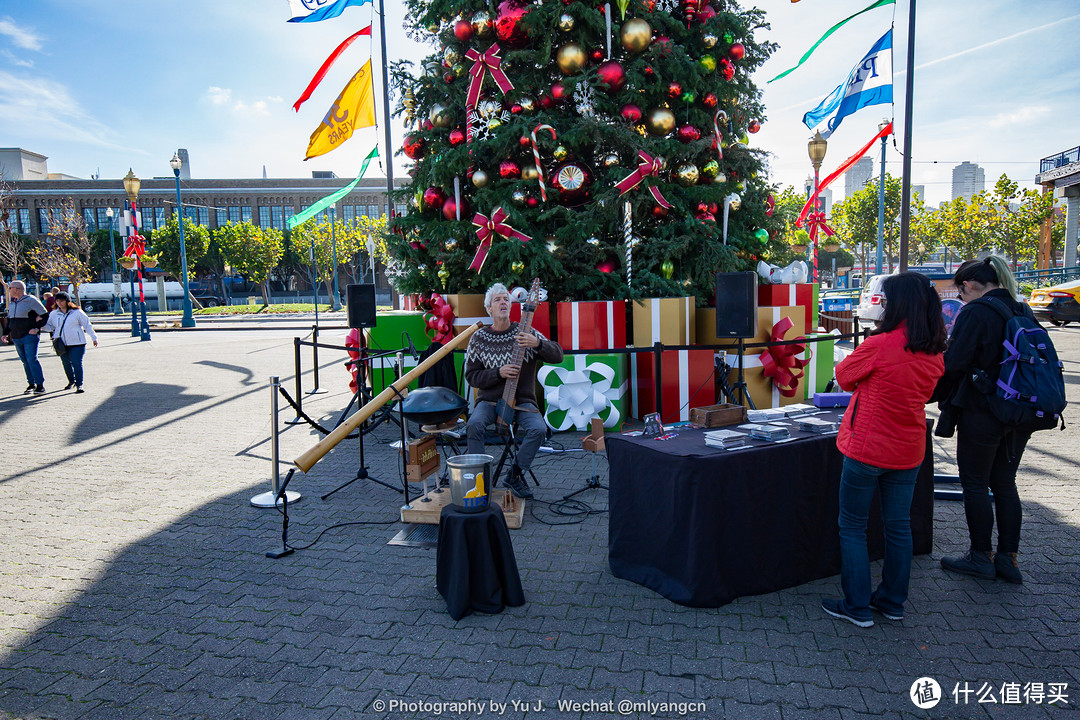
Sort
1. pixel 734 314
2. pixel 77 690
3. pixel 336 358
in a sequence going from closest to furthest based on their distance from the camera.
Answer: pixel 77 690
pixel 734 314
pixel 336 358

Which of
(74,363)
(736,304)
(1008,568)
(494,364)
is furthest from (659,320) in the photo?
(74,363)

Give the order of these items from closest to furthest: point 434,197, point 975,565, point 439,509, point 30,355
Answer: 1. point 975,565
2. point 439,509
3. point 434,197
4. point 30,355

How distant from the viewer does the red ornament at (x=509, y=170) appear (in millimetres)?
8570

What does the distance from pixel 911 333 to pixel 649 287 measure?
17.9 ft

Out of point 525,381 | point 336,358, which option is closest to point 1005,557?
point 525,381

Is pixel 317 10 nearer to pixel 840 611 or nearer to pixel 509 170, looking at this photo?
pixel 509 170

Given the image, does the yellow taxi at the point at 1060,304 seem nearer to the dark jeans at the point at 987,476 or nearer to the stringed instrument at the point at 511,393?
the dark jeans at the point at 987,476

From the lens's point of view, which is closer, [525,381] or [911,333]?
[911,333]

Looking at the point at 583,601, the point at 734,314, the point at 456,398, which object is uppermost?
the point at 734,314

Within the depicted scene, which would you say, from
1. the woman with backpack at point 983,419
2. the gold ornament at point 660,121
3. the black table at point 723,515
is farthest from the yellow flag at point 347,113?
the woman with backpack at point 983,419

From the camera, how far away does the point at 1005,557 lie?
3805mm

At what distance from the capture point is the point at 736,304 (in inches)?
249

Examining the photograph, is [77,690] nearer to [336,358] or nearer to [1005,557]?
[1005,557]

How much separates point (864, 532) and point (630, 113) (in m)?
6.54
